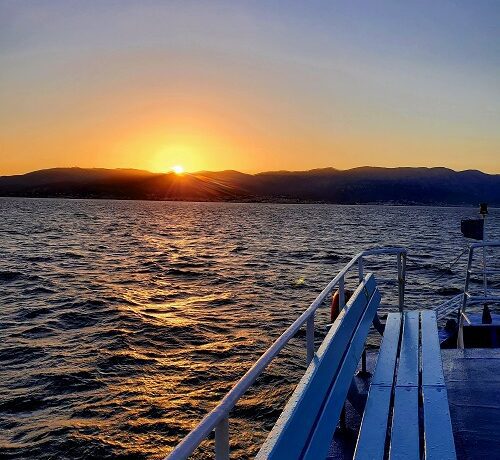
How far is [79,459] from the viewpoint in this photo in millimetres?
7465

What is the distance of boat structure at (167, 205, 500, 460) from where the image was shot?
252 cm

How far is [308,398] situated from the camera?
301 cm

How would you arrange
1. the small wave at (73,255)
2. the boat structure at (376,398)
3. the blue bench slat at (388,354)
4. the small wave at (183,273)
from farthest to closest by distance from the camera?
the small wave at (73,255) → the small wave at (183,273) → the blue bench slat at (388,354) → the boat structure at (376,398)

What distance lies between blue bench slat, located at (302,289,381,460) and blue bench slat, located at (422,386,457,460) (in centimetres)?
59

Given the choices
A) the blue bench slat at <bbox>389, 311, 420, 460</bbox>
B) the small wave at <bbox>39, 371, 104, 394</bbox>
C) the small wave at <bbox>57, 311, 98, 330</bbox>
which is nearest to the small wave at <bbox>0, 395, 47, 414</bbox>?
the small wave at <bbox>39, 371, 104, 394</bbox>

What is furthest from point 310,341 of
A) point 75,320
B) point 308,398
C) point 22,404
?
point 75,320

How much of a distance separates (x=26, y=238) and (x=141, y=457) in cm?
4400

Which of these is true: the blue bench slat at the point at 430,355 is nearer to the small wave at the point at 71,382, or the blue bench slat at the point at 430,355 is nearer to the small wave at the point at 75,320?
the small wave at the point at 71,382

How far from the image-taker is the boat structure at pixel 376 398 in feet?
8.25

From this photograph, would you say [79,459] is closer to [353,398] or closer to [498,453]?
[353,398]

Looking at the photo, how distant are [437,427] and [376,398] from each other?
0.68 metres

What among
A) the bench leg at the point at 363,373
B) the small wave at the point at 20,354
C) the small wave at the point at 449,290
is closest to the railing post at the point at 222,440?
the bench leg at the point at 363,373

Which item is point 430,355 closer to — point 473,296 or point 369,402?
point 369,402

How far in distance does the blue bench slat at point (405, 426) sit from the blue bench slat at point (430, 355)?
0.28m
